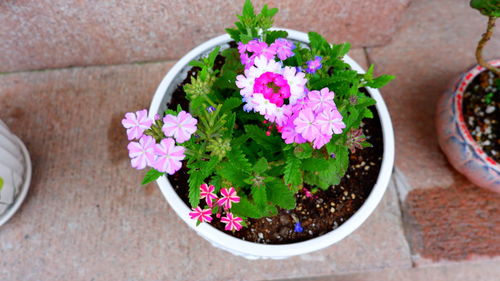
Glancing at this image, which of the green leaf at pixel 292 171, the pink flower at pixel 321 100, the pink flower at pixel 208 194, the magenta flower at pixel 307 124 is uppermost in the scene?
the pink flower at pixel 321 100

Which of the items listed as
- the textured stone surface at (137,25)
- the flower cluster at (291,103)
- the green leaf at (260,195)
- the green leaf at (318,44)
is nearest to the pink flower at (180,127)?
the flower cluster at (291,103)

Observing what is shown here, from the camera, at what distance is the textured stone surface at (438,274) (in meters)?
1.62

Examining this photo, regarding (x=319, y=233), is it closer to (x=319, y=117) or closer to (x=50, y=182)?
(x=319, y=117)

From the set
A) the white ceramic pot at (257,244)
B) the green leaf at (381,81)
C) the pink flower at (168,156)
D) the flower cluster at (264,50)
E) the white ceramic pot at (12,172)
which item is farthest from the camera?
the white ceramic pot at (12,172)

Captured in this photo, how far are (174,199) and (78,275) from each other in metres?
0.66

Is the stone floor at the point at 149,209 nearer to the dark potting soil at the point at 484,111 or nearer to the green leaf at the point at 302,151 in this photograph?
the dark potting soil at the point at 484,111

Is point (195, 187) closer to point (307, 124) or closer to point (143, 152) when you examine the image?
point (143, 152)

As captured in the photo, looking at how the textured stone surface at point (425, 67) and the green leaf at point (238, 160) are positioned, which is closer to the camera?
the green leaf at point (238, 160)

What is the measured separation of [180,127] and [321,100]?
0.28 m

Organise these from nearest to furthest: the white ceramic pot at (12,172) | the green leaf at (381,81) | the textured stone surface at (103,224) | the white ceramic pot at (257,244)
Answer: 1. the green leaf at (381,81)
2. the white ceramic pot at (257,244)
3. the white ceramic pot at (12,172)
4. the textured stone surface at (103,224)

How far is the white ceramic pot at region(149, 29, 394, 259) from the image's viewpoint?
3.57 ft

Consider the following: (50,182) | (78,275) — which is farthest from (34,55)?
(78,275)

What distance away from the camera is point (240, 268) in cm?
148

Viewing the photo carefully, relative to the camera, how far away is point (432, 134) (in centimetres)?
167
